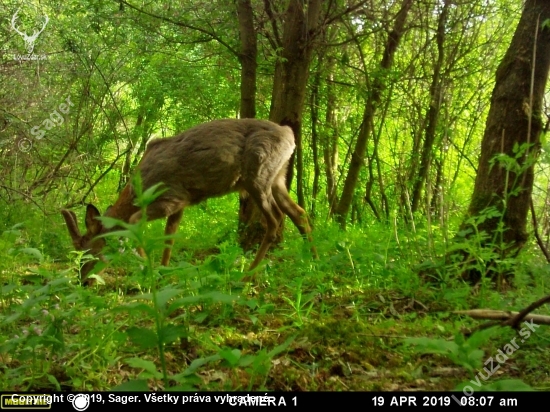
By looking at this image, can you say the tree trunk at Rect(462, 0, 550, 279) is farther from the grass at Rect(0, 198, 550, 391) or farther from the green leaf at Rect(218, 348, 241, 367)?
the green leaf at Rect(218, 348, 241, 367)

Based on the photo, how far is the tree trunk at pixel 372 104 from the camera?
8.60 meters

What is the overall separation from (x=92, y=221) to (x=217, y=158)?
163 cm

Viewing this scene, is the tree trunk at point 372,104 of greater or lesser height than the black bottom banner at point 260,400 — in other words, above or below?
above

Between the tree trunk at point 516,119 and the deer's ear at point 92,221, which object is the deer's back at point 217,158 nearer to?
the deer's ear at point 92,221

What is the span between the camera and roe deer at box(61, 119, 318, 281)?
6.61 m

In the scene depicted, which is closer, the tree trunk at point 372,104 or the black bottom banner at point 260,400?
the black bottom banner at point 260,400

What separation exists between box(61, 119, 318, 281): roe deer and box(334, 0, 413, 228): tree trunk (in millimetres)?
2347

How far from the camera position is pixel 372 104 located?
938cm

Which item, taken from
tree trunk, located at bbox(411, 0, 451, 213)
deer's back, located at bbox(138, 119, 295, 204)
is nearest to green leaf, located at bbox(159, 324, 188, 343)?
deer's back, located at bbox(138, 119, 295, 204)

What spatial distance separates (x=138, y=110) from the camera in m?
12.7

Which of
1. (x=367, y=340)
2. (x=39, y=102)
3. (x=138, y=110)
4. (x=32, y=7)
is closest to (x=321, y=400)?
(x=367, y=340)

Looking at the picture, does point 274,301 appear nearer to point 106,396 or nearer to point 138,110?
point 106,396

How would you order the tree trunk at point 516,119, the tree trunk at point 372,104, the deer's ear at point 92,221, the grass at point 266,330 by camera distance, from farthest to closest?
the tree trunk at point 372,104 → the deer's ear at point 92,221 → the tree trunk at point 516,119 → the grass at point 266,330

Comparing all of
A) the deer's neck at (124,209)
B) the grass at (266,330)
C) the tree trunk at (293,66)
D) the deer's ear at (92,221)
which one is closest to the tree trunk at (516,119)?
the grass at (266,330)
